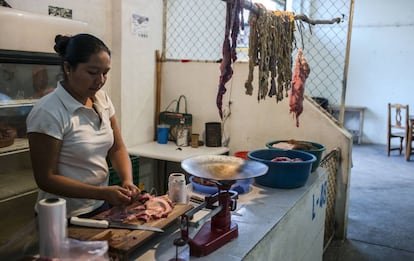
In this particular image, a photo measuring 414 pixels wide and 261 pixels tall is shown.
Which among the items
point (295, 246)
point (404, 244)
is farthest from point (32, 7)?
point (404, 244)

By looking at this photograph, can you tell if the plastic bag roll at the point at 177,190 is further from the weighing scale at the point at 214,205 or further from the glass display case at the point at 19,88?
the glass display case at the point at 19,88

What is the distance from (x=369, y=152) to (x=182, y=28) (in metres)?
5.02

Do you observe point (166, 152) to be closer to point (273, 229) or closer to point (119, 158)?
point (119, 158)

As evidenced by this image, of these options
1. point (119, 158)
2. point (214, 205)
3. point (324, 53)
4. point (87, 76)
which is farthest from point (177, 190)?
point (324, 53)

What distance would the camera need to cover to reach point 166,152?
11.3 feet

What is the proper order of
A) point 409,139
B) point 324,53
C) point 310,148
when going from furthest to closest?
point 324,53 → point 409,139 → point 310,148

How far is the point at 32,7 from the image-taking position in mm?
2709

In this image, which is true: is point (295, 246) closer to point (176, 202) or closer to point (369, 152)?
point (176, 202)

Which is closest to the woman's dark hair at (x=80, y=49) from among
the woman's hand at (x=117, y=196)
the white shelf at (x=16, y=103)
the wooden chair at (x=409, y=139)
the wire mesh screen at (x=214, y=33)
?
the woman's hand at (x=117, y=196)

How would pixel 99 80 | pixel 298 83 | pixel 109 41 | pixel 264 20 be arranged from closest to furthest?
1. pixel 99 80
2. pixel 264 20
3. pixel 298 83
4. pixel 109 41

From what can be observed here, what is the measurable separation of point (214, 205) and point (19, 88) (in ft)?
5.19

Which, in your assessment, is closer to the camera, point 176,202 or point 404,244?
point 176,202

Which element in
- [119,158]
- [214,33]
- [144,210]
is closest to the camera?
[144,210]

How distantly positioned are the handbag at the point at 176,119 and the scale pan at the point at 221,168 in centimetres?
196
